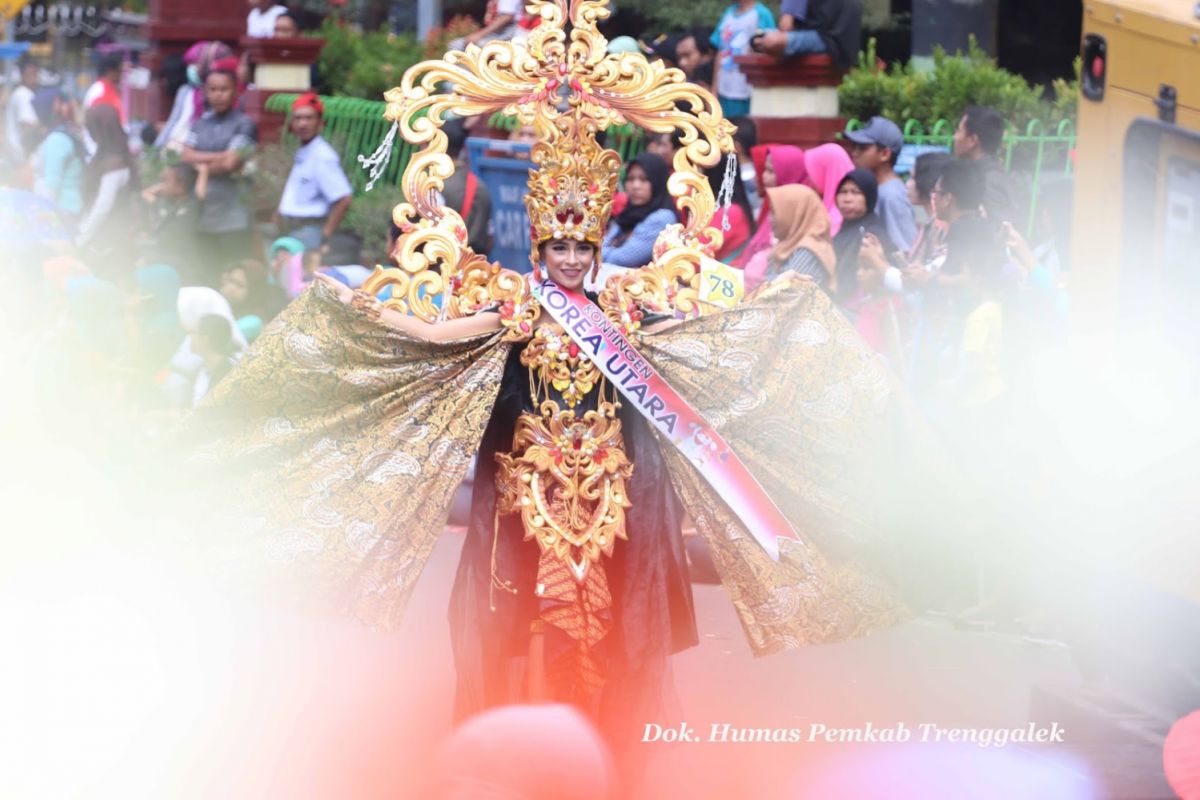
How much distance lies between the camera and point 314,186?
489 inches

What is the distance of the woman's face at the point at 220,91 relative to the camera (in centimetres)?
1324

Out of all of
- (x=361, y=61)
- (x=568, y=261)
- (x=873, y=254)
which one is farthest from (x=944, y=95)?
(x=568, y=261)

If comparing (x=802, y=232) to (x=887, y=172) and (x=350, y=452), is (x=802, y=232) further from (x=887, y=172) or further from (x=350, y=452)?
(x=350, y=452)

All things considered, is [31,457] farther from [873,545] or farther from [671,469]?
[873,545]

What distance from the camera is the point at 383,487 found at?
5.86m

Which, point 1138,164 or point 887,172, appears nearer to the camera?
point 1138,164

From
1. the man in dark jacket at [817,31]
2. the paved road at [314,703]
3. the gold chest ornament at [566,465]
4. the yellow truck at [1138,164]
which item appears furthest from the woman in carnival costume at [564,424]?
the man in dark jacket at [817,31]

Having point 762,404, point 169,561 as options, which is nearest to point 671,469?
point 762,404

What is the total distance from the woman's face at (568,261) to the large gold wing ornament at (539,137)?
0.03 metres

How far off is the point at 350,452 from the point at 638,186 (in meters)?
4.32

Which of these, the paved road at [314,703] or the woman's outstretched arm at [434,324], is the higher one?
the woman's outstretched arm at [434,324]

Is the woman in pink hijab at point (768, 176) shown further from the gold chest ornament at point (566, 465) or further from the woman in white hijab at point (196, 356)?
the gold chest ornament at point (566, 465)

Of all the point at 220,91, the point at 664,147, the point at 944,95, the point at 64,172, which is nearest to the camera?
the point at 664,147

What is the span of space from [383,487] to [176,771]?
131 cm
